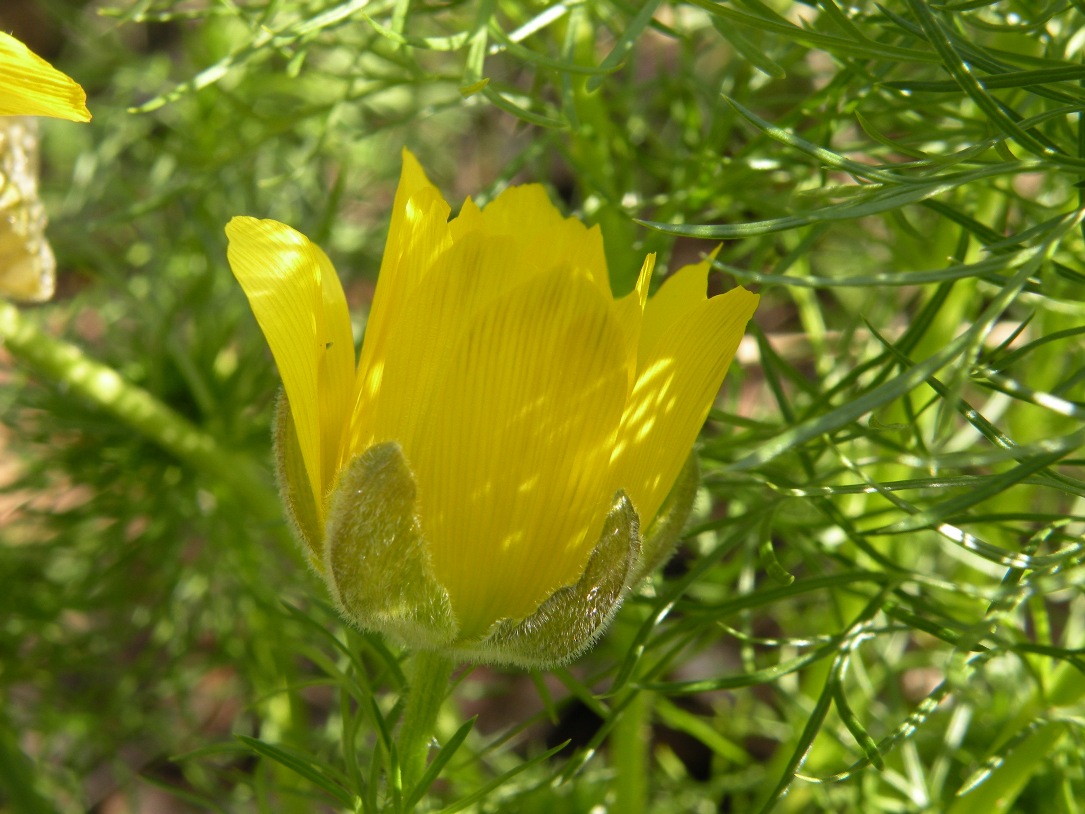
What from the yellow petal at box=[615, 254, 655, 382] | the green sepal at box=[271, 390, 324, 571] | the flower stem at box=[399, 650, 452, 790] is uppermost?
the yellow petal at box=[615, 254, 655, 382]

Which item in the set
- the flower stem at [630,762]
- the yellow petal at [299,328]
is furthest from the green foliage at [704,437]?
the yellow petal at [299,328]

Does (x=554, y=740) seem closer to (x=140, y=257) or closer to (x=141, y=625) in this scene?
(x=141, y=625)

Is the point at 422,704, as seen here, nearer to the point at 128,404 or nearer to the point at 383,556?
the point at 383,556

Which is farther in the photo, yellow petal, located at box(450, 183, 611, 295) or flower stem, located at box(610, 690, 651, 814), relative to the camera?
flower stem, located at box(610, 690, 651, 814)

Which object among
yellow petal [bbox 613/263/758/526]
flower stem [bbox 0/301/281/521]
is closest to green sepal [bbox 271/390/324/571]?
yellow petal [bbox 613/263/758/526]

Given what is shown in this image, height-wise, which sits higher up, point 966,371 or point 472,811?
point 966,371

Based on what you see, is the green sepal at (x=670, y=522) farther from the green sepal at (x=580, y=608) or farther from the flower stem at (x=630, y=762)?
the flower stem at (x=630, y=762)

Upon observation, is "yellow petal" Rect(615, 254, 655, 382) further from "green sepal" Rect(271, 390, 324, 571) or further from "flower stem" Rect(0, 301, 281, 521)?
"flower stem" Rect(0, 301, 281, 521)

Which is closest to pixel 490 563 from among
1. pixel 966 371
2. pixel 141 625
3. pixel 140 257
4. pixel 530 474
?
pixel 530 474
